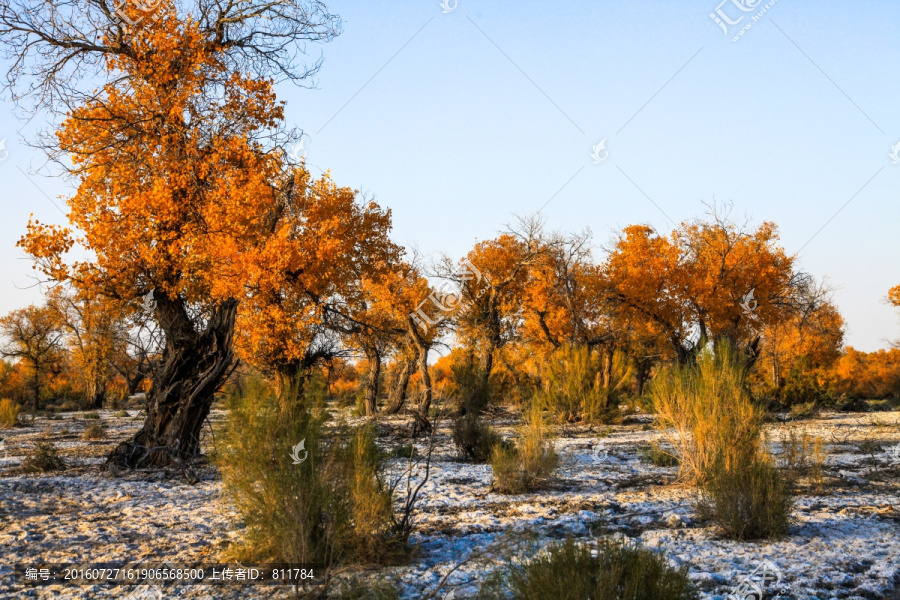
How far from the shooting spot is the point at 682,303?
24797 mm

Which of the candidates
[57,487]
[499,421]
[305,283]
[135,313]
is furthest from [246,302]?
[499,421]

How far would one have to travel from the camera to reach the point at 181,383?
901 cm

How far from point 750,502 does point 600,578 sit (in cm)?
283

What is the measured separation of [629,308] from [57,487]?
2161 centimetres

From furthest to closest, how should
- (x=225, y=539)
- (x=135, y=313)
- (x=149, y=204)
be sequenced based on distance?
(x=135, y=313) < (x=149, y=204) < (x=225, y=539)

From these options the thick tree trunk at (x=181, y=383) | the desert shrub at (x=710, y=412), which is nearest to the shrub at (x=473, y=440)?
the desert shrub at (x=710, y=412)

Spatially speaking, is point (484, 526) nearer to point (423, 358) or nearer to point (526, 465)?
point (526, 465)

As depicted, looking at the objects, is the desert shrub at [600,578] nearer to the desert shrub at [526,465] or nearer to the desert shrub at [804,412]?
the desert shrub at [526,465]

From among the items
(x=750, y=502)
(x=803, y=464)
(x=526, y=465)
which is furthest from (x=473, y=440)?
(x=750, y=502)

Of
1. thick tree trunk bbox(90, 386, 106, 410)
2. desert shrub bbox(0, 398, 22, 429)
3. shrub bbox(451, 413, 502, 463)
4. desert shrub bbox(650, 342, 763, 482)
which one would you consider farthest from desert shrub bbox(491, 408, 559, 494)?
thick tree trunk bbox(90, 386, 106, 410)

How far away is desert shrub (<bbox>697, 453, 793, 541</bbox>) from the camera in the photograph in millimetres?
4977

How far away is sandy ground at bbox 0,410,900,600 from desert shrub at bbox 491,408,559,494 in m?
0.22

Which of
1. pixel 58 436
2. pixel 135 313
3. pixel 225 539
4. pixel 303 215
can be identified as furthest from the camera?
pixel 303 215

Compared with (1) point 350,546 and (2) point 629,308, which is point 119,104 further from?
(2) point 629,308
